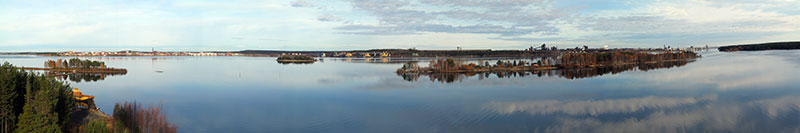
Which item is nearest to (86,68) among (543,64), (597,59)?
(543,64)

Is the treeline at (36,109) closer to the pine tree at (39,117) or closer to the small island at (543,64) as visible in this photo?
the pine tree at (39,117)

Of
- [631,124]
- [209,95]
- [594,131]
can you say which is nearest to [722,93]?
[631,124]

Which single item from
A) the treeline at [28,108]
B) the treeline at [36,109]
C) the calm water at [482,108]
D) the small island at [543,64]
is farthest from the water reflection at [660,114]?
the small island at [543,64]

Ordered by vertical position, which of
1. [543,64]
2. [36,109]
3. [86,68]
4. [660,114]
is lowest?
[660,114]

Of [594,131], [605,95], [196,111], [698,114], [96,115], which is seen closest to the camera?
[594,131]

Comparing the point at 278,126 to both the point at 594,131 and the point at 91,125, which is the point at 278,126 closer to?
the point at 91,125

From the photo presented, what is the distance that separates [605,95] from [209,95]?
2549 centimetres

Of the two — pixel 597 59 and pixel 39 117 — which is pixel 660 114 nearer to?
pixel 39 117

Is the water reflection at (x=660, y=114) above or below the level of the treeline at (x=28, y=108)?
below

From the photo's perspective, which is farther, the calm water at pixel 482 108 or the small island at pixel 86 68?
the small island at pixel 86 68

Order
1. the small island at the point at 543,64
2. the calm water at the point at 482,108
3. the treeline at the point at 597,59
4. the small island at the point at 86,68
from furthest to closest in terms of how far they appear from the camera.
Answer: the treeline at the point at 597,59
the small island at the point at 543,64
the small island at the point at 86,68
the calm water at the point at 482,108

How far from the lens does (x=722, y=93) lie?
2791 centimetres

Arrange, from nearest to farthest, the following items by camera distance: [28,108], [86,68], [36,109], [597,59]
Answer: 1. [28,108]
2. [36,109]
3. [86,68]
4. [597,59]

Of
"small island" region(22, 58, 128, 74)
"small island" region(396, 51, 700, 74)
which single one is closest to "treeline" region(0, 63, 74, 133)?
"small island" region(396, 51, 700, 74)
